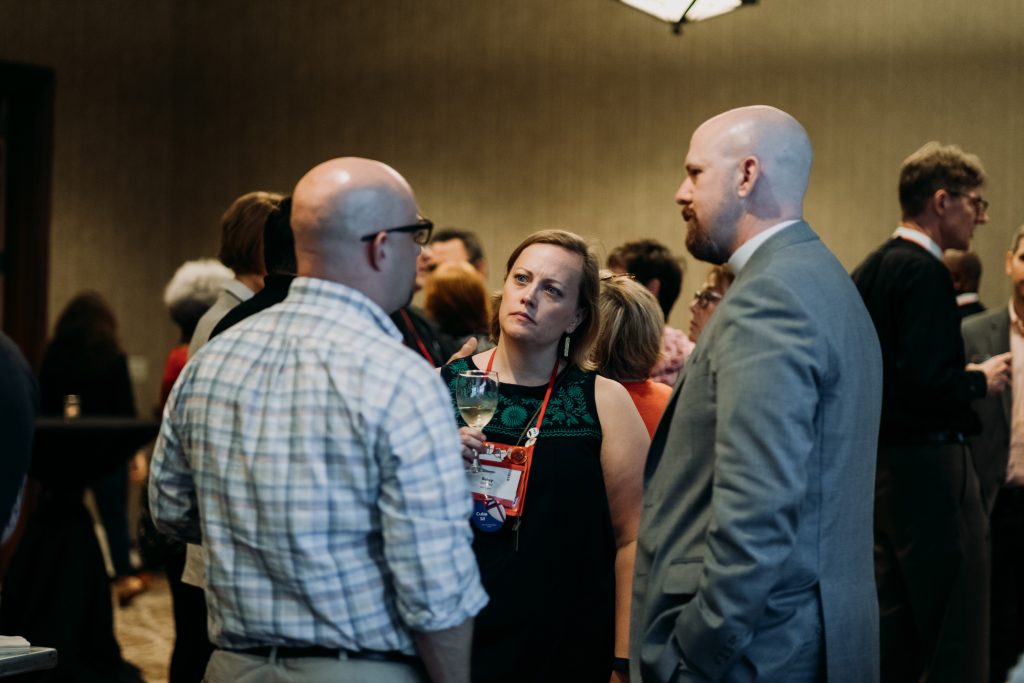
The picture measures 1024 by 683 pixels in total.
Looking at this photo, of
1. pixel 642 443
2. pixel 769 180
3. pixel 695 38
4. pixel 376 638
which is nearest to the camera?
pixel 376 638

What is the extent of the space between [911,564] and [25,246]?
18.7 feet

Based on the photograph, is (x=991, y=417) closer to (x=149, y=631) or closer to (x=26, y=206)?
(x=149, y=631)

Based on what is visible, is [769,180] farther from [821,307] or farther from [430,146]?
[430,146]

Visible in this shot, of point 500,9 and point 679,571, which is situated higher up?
point 500,9

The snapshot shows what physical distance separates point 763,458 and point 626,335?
1.16 m

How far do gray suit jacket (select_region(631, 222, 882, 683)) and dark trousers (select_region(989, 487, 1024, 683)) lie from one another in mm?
2700

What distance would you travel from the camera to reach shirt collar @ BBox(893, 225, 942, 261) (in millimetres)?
3592

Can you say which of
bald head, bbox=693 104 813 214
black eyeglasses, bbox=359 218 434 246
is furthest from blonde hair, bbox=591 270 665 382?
black eyeglasses, bbox=359 218 434 246

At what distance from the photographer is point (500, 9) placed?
6.25 metres

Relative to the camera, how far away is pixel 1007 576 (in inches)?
170

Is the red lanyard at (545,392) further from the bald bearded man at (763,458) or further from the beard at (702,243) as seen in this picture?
the beard at (702,243)

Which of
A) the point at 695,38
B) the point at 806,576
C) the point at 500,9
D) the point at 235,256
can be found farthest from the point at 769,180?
the point at 500,9

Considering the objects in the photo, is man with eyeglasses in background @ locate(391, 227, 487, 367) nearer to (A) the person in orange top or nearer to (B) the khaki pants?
(A) the person in orange top

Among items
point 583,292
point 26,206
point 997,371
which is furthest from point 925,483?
point 26,206
